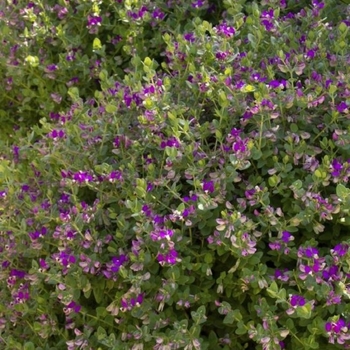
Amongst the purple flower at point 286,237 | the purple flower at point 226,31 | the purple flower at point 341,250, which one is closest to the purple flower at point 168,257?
the purple flower at point 286,237

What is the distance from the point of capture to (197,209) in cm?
190

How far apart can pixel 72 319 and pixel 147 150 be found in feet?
1.83

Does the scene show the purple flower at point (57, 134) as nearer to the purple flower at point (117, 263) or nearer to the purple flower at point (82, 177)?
the purple flower at point (82, 177)

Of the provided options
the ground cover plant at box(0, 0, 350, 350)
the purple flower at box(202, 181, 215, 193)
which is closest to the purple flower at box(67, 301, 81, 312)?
the ground cover plant at box(0, 0, 350, 350)

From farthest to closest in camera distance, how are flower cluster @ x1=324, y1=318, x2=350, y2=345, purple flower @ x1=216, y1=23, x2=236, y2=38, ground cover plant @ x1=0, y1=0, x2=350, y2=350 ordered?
purple flower @ x1=216, y1=23, x2=236, y2=38, ground cover plant @ x1=0, y1=0, x2=350, y2=350, flower cluster @ x1=324, y1=318, x2=350, y2=345

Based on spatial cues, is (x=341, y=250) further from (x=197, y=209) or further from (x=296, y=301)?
(x=197, y=209)

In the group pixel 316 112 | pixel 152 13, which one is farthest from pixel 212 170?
pixel 152 13

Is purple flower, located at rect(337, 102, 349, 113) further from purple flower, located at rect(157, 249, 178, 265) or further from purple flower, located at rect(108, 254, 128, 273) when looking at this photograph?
purple flower, located at rect(108, 254, 128, 273)

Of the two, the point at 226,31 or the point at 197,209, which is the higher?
the point at 226,31

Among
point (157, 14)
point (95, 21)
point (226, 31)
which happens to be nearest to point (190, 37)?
point (226, 31)

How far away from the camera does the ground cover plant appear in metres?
1.88

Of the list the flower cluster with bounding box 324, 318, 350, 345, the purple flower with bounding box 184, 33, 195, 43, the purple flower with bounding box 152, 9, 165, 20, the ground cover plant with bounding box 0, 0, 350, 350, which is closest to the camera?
the flower cluster with bounding box 324, 318, 350, 345

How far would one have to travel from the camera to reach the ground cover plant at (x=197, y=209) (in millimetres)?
1883

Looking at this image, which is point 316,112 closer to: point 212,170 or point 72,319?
point 212,170
